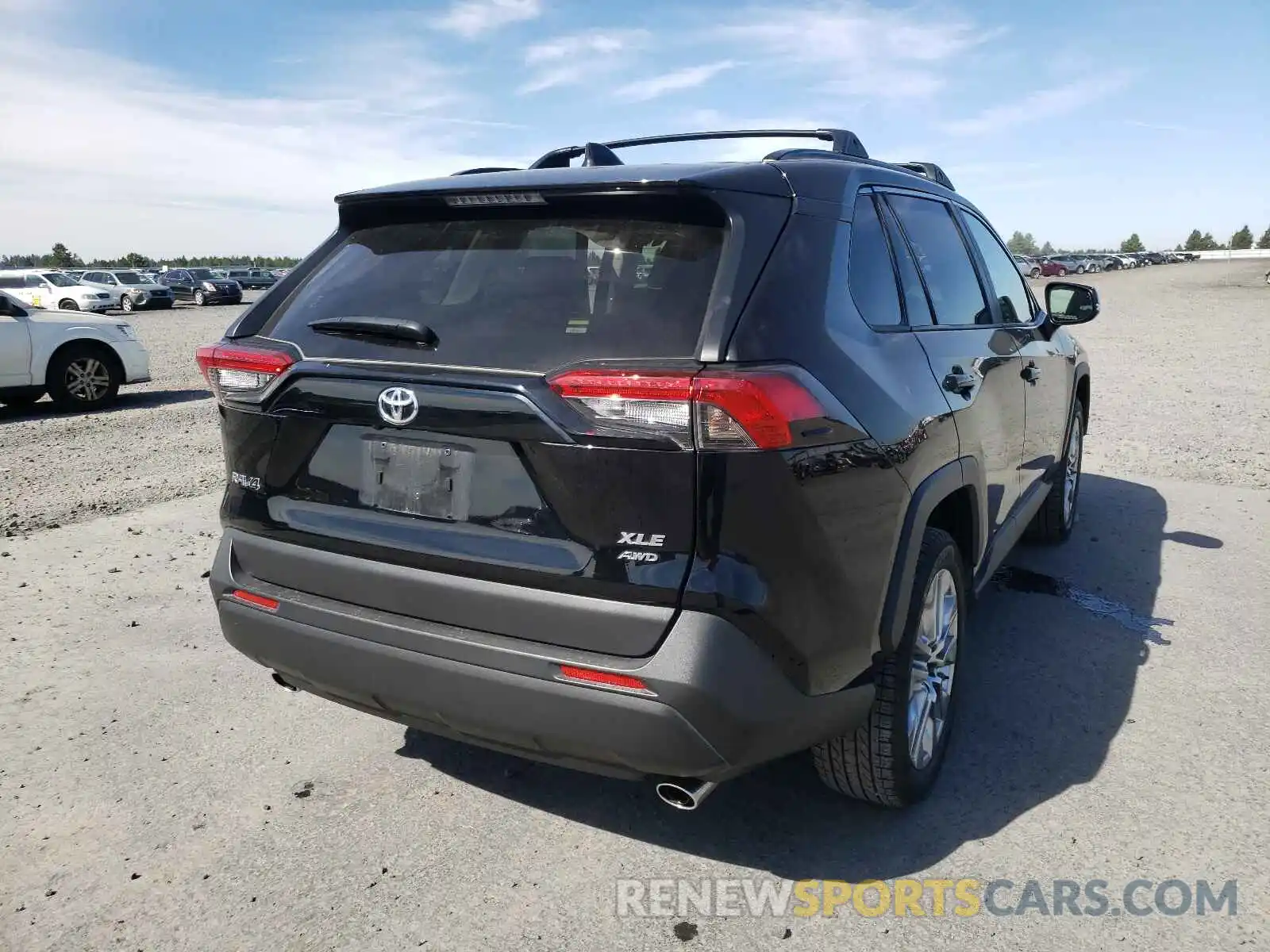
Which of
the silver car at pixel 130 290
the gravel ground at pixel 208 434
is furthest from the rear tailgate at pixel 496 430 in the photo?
the silver car at pixel 130 290

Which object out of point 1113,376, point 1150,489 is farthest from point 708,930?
point 1113,376

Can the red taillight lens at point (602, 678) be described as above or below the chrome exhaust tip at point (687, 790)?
above

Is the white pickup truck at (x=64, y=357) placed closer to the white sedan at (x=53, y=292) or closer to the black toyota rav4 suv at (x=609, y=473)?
the black toyota rav4 suv at (x=609, y=473)

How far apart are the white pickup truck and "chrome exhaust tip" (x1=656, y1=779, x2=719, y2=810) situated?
10612 mm

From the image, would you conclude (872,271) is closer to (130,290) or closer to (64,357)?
(64,357)

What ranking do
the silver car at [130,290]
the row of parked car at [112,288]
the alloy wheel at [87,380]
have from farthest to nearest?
the silver car at [130,290] < the row of parked car at [112,288] < the alloy wheel at [87,380]

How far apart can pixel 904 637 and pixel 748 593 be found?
76 cm

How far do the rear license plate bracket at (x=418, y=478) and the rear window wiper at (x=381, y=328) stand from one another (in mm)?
259

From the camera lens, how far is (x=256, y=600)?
8.73ft

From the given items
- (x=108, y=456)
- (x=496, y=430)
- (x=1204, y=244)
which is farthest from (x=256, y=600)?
(x=1204, y=244)

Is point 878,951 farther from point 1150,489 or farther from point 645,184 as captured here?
point 1150,489

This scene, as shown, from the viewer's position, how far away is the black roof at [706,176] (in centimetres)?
233

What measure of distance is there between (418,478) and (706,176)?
3.32ft

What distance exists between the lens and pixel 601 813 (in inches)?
115
